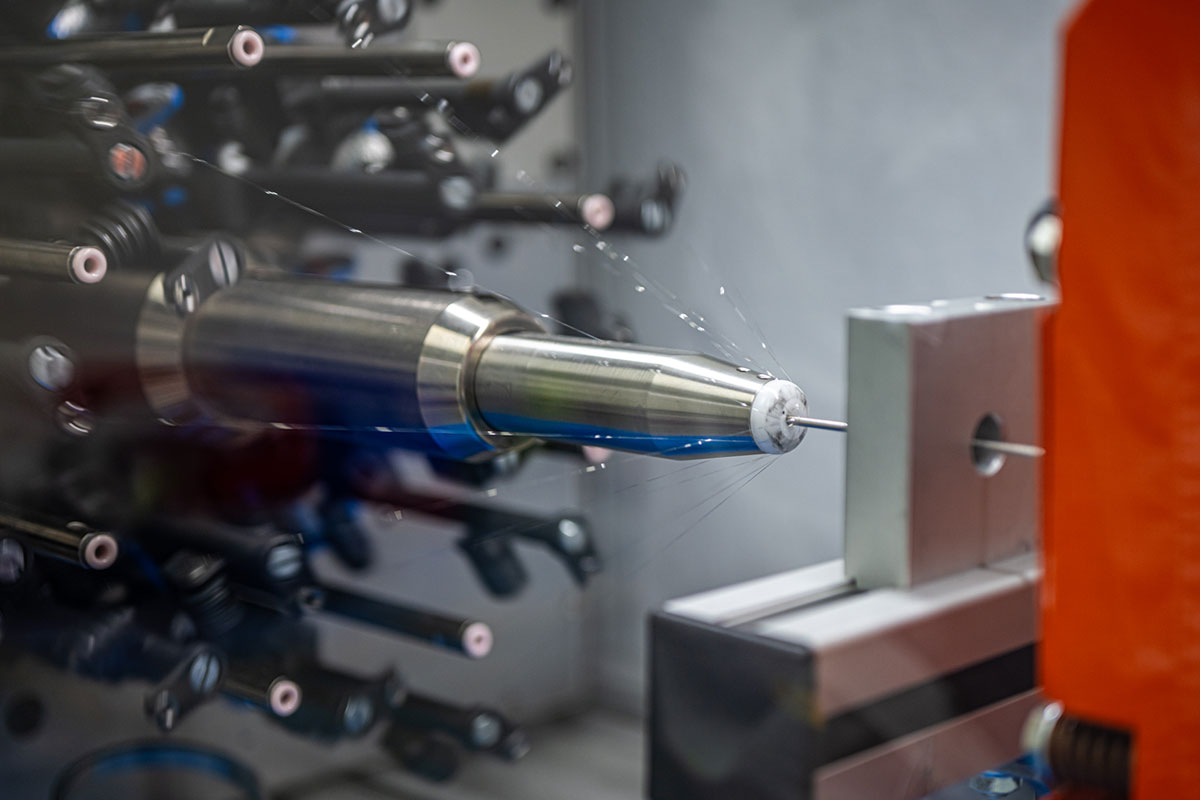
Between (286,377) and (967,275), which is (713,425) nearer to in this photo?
(286,377)

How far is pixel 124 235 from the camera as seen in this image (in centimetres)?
28

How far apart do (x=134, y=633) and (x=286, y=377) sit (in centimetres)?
10

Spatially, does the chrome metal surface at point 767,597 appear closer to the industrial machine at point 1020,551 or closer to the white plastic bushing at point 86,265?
the industrial machine at point 1020,551

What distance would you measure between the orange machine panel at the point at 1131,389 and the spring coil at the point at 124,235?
21cm

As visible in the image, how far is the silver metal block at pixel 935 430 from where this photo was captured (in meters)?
0.26

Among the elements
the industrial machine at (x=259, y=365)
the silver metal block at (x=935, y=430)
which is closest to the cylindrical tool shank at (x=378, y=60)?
the industrial machine at (x=259, y=365)

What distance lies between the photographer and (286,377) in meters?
0.29

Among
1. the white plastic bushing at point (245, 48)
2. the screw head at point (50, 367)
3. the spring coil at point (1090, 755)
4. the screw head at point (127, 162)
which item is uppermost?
the white plastic bushing at point (245, 48)

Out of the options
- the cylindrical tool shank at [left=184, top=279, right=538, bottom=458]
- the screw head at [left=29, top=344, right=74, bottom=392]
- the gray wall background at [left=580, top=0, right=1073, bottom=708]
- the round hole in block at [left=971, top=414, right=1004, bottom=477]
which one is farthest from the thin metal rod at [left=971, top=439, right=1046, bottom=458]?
the gray wall background at [left=580, top=0, right=1073, bottom=708]

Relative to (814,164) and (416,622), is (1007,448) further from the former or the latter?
(814,164)

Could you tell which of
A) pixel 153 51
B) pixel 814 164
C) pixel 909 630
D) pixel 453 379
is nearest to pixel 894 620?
pixel 909 630

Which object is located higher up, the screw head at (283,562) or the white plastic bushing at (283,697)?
the screw head at (283,562)

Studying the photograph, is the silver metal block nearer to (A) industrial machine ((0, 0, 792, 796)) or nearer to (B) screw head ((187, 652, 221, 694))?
(A) industrial machine ((0, 0, 792, 796))

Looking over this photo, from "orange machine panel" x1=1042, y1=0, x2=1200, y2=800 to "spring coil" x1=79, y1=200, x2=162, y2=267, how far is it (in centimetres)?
21
